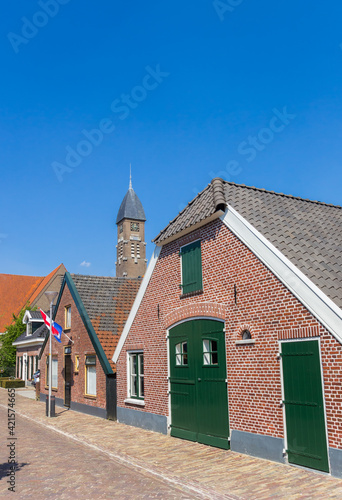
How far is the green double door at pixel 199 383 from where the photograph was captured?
1118 centimetres

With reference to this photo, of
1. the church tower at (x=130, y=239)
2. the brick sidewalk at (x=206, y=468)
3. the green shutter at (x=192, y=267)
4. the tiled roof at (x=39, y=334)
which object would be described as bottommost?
the brick sidewalk at (x=206, y=468)

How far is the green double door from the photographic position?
11180mm

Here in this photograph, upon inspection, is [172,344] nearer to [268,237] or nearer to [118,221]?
[268,237]

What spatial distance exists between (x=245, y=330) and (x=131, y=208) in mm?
71127

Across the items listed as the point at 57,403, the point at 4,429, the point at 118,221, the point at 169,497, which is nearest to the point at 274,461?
the point at 169,497

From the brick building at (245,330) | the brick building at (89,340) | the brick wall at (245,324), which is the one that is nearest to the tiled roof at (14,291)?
the brick building at (89,340)

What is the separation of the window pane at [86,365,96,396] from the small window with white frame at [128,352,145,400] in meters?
3.11

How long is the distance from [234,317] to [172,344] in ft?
10.0

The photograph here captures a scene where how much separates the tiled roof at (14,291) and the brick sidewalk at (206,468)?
4432cm

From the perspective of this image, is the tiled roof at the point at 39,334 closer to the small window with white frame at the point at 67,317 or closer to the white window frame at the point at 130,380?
the small window with white frame at the point at 67,317

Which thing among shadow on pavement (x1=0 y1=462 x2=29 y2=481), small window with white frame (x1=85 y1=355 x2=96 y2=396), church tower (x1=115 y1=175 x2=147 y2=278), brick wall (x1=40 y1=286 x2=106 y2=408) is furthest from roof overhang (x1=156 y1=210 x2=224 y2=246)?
church tower (x1=115 y1=175 x2=147 y2=278)

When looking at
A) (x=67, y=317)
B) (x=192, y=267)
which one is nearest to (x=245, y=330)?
(x=192, y=267)

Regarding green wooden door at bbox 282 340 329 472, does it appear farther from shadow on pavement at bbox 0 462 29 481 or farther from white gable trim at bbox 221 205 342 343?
shadow on pavement at bbox 0 462 29 481

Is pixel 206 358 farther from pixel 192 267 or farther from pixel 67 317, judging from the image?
pixel 67 317
